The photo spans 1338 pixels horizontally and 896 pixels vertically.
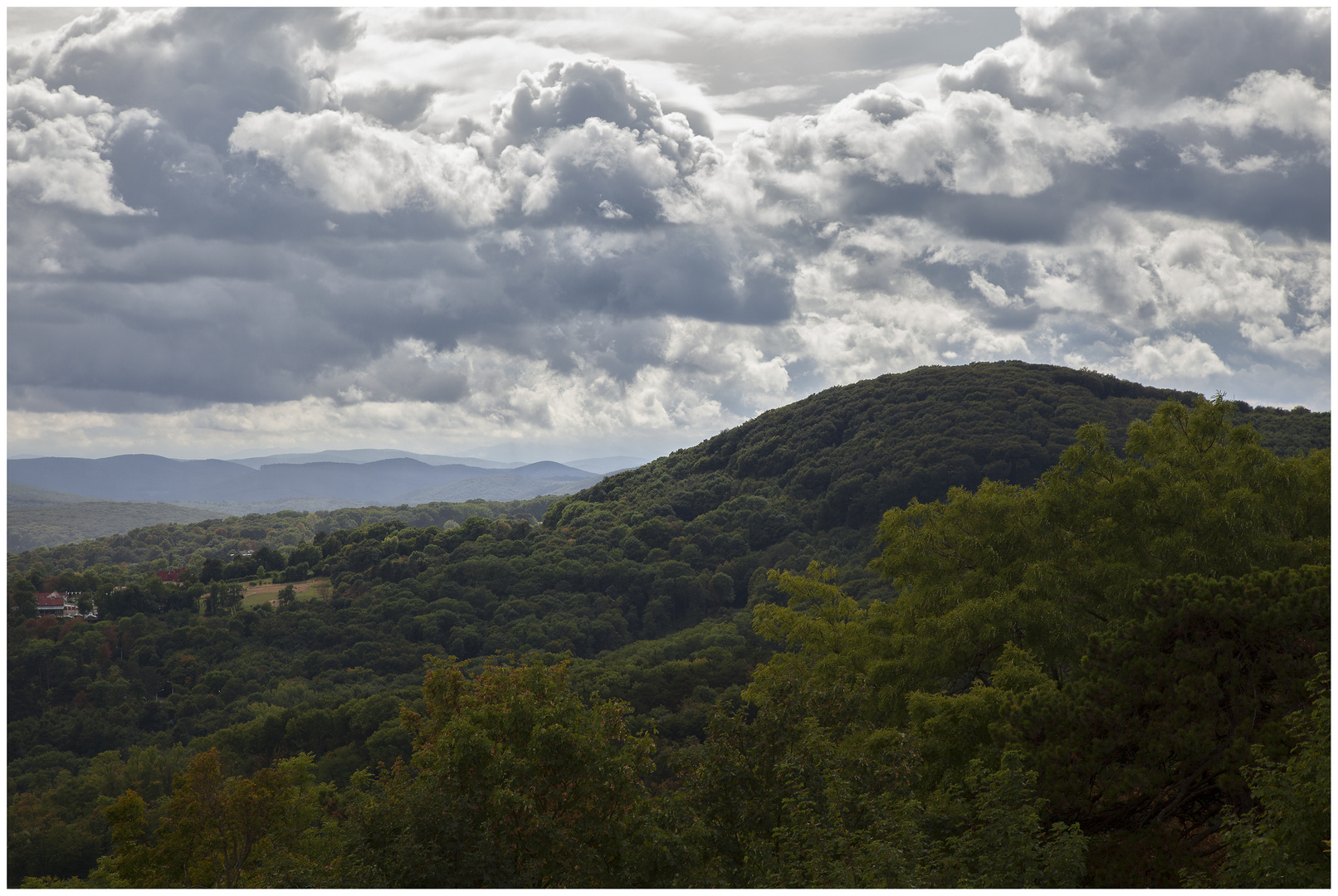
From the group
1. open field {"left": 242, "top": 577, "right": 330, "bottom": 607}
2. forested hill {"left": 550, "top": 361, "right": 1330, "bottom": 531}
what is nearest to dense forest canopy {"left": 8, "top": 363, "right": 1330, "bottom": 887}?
open field {"left": 242, "top": 577, "right": 330, "bottom": 607}

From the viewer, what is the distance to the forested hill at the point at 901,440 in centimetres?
11338

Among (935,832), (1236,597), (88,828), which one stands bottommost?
(88,828)

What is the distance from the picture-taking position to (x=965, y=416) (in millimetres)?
128250

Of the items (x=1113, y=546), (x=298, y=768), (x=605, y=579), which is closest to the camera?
(x=1113, y=546)

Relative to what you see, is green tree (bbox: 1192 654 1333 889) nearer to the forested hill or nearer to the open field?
the forested hill

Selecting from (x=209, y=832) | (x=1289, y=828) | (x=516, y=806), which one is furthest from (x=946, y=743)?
(x=209, y=832)

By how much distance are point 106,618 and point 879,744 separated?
100790 millimetres

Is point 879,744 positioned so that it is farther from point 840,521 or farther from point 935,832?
point 840,521

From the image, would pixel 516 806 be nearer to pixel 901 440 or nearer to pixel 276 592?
pixel 276 592

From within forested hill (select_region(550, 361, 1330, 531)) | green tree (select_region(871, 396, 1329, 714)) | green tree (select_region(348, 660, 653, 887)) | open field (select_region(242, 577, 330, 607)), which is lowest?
open field (select_region(242, 577, 330, 607))

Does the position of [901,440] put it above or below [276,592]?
above

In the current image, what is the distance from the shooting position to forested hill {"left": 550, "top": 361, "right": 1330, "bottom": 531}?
11338cm

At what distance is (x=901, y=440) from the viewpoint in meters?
127

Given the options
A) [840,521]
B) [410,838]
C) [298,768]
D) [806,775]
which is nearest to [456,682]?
[410,838]
